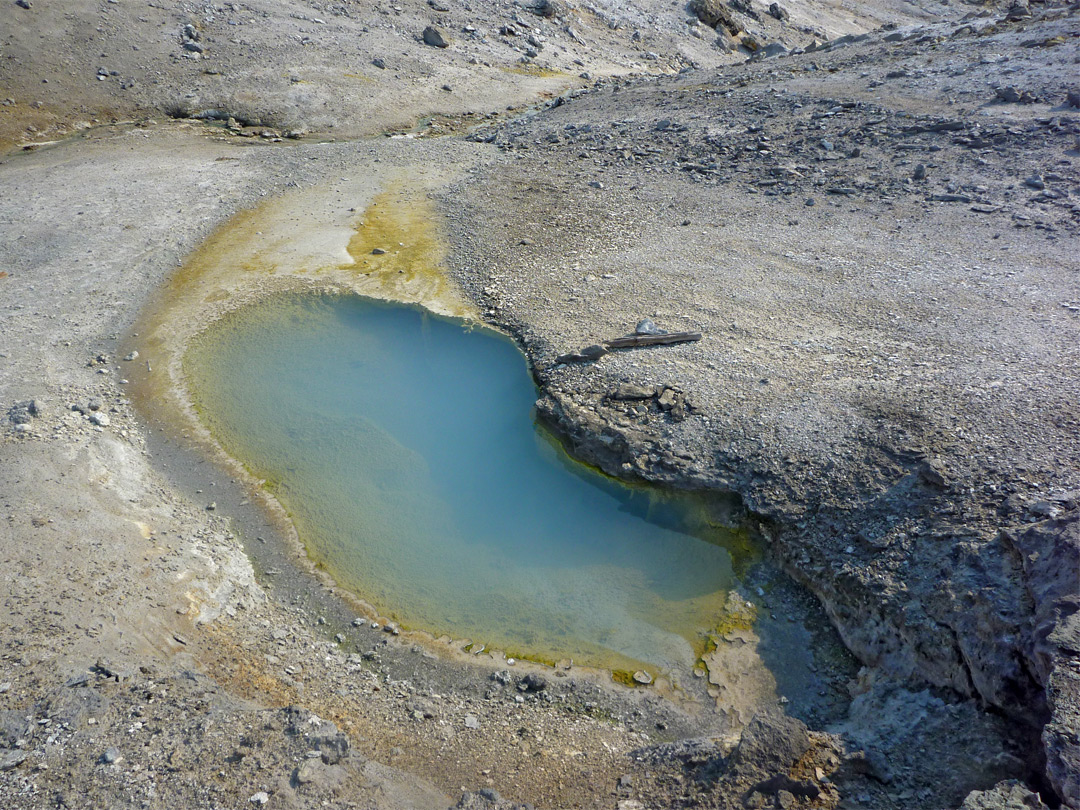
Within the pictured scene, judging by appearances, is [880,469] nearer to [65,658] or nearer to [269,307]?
[65,658]

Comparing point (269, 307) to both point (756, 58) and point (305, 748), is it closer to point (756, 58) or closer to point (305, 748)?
point (305, 748)

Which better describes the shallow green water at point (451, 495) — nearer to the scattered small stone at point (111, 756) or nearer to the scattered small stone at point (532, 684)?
the scattered small stone at point (532, 684)

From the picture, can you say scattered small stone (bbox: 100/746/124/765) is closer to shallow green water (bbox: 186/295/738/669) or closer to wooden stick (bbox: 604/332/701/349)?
shallow green water (bbox: 186/295/738/669)

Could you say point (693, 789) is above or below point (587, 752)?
above

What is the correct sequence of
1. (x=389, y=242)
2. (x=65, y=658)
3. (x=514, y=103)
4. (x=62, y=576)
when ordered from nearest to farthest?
1. (x=65, y=658)
2. (x=62, y=576)
3. (x=389, y=242)
4. (x=514, y=103)

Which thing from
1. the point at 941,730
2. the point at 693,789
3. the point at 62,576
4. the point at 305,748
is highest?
→ the point at 941,730

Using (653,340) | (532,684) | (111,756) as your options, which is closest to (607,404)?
(653,340)

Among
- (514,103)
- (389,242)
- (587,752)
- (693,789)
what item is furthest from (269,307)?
(514,103)

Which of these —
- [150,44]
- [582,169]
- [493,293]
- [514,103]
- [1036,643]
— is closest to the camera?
[1036,643]

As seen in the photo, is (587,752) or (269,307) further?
(269,307)
